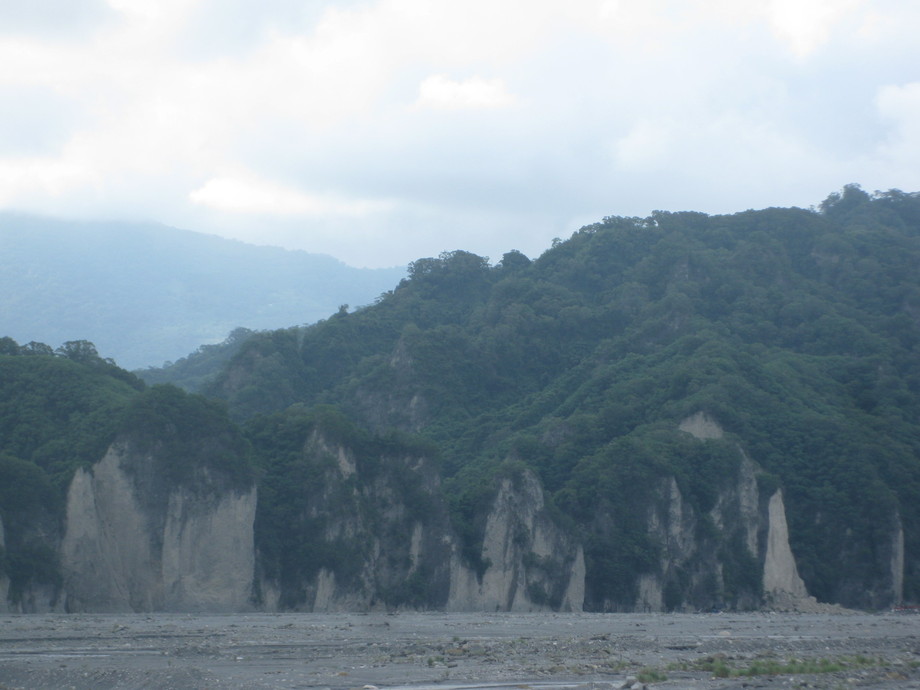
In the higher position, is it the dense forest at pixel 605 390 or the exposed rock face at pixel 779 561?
the dense forest at pixel 605 390

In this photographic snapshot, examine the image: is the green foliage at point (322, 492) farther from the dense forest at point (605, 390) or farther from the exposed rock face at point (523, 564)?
the exposed rock face at point (523, 564)

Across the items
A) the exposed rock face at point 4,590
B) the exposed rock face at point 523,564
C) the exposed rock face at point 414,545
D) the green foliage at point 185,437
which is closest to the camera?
the exposed rock face at point 4,590

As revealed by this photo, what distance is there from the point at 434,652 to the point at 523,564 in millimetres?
21197

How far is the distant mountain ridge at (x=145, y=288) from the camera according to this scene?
331ft

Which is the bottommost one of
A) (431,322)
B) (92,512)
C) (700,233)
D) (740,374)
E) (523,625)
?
(523,625)

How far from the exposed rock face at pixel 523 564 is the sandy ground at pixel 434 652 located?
843cm

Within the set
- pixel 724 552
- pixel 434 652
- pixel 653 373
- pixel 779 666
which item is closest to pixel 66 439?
pixel 434 652

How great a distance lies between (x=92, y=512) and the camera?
121 ft

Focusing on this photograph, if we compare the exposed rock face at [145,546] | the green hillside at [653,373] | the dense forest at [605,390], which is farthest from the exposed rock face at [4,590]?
the green hillside at [653,373]

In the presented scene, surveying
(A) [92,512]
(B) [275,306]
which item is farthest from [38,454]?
(B) [275,306]

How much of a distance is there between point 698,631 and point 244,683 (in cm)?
1747

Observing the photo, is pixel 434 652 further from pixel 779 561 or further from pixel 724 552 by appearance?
pixel 779 561

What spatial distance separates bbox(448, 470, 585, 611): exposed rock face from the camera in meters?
44.9

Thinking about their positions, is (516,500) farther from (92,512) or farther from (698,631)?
(92,512)
